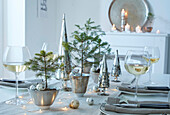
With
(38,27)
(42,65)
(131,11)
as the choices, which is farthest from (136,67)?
(131,11)

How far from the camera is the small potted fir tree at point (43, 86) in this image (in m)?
0.88

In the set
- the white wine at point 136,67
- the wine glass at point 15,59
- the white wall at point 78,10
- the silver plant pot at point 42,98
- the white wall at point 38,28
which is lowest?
the silver plant pot at point 42,98

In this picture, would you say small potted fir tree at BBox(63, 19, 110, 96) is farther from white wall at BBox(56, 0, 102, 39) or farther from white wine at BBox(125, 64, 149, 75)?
white wall at BBox(56, 0, 102, 39)

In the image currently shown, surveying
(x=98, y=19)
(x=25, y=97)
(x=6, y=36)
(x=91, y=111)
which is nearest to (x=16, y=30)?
(x=6, y=36)

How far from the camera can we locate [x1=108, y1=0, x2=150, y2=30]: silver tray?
15.8 ft

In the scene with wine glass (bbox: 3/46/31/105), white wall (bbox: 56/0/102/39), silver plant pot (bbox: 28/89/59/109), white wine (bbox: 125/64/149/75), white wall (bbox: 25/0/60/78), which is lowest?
silver plant pot (bbox: 28/89/59/109)

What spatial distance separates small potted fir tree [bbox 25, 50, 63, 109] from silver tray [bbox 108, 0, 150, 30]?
13.4 feet

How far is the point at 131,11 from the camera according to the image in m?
4.85

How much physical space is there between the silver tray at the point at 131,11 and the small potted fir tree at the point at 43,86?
13.4 ft

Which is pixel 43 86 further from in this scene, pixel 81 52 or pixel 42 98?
pixel 81 52

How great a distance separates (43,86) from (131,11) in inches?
165

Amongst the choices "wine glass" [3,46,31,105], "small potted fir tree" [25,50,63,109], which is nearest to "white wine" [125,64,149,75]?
"small potted fir tree" [25,50,63,109]

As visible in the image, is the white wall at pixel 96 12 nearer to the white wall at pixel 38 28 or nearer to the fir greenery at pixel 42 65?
the white wall at pixel 38 28

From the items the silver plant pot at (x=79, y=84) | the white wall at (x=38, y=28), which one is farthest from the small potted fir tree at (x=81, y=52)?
the white wall at (x=38, y=28)
